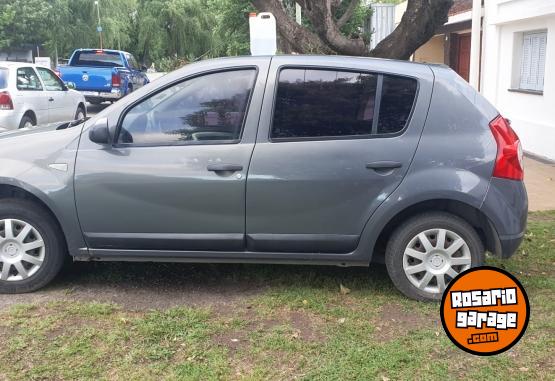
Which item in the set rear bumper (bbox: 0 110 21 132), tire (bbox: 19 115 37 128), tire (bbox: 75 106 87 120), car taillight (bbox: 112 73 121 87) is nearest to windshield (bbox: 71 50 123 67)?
car taillight (bbox: 112 73 121 87)

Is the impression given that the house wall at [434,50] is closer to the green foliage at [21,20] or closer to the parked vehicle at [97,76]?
the parked vehicle at [97,76]

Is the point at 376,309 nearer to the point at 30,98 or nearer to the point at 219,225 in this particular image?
the point at 219,225

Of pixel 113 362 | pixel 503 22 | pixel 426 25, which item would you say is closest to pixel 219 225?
pixel 113 362

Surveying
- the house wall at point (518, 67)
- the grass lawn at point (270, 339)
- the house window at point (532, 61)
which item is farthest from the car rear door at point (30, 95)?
→ the house window at point (532, 61)

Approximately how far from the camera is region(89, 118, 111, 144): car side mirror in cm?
412

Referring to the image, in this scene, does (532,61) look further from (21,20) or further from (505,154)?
(21,20)

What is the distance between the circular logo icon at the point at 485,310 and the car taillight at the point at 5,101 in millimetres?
9713

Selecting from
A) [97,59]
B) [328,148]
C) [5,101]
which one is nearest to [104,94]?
[97,59]

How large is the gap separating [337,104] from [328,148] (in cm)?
33

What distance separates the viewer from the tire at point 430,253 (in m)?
4.09

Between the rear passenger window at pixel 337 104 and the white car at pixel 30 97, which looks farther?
the white car at pixel 30 97

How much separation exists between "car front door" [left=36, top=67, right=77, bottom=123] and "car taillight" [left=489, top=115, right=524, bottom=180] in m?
9.90

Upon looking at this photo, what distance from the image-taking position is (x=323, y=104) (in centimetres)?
414

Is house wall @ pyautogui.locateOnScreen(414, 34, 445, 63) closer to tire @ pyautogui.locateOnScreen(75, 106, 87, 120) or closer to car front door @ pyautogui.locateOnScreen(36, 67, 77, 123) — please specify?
tire @ pyautogui.locateOnScreen(75, 106, 87, 120)
